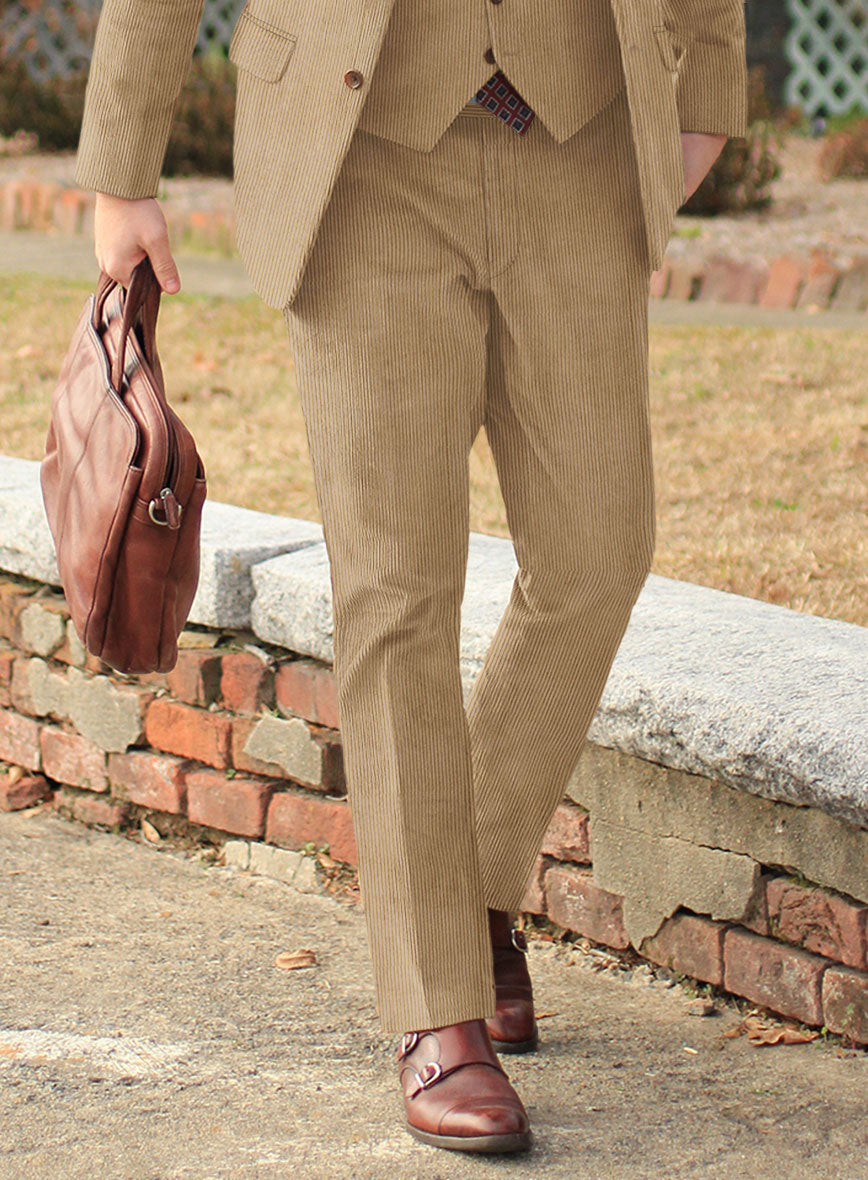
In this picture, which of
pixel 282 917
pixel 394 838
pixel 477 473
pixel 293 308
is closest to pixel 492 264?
pixel 293 308

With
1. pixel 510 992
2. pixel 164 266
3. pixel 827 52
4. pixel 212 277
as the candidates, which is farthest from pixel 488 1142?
pixel 827 52

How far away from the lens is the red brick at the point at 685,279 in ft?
22.3

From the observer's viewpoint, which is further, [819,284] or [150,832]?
[819,284]

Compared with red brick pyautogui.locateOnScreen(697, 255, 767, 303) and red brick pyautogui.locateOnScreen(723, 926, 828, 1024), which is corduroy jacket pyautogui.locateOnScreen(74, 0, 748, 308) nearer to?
red brick pyautogui.locateOnScreen(723, 926, 828, 1024)

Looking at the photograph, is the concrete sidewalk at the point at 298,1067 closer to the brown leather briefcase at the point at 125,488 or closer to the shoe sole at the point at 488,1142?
the shoe sole at the point at 488,1142

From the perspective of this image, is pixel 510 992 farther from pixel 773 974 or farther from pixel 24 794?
pixel 24 794

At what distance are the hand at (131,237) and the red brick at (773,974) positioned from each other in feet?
4.20

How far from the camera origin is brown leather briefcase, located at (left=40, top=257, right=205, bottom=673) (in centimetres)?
216

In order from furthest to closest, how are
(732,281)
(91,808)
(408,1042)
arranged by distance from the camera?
(732,281) < (91,808) < (408,1042)

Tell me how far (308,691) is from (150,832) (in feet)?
1.72

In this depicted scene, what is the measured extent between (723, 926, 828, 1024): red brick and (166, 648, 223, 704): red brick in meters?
1.14

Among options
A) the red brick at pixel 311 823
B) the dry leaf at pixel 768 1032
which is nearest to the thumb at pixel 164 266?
the red brick at pixel 311 823

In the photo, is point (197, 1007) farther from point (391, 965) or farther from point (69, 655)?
point (69, 655)

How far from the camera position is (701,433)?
15.5 ft
